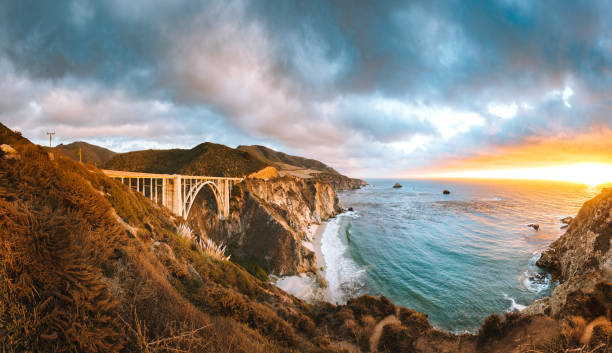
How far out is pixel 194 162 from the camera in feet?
151

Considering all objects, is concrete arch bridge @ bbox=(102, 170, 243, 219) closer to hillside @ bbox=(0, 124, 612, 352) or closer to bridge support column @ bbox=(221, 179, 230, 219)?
bridge support column @ bbox=(221, 179, 230, 219)

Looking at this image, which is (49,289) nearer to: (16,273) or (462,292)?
(16,273)

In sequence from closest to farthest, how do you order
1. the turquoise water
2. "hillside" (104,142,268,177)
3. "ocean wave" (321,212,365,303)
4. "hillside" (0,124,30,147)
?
"hillside" (0,124,30,147) < the turquoise water < "ocean wave" (321,212,365,303) < "hillside" (104,142,268,177)

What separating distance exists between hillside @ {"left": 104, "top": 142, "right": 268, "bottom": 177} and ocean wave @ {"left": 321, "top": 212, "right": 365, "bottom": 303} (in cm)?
2147

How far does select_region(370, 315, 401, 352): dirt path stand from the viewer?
282 inches

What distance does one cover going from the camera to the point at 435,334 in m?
7.17

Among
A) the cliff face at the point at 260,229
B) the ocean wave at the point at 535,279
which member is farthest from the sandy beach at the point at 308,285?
the ocean wave at the point at 535,279

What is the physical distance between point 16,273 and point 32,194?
7.44 feet

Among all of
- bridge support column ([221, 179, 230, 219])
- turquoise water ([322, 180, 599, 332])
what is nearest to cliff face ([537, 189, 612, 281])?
turquoise water ([322, 180, 599, 332])

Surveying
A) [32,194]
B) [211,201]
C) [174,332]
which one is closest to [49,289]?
[174,332]

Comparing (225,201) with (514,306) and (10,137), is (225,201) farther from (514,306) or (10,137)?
(514,306)

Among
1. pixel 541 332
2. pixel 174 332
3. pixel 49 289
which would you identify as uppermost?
pixel 49 289

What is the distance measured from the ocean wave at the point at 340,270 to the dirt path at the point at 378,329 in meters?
6.10

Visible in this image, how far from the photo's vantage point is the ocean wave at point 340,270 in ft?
50.6
